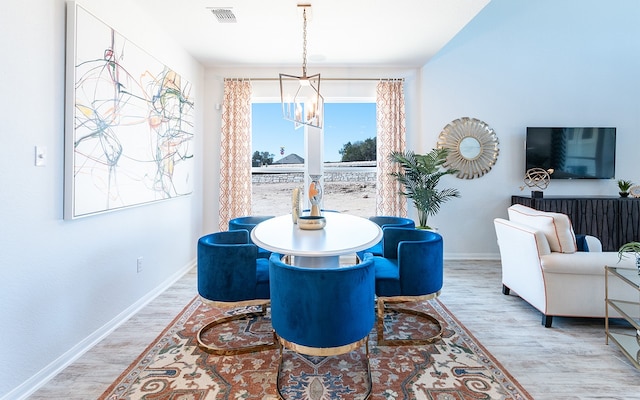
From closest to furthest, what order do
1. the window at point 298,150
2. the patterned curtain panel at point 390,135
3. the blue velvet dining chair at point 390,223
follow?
the blue velvet dining chair at point 390,223
the patterned curtain panel at point 390,135
the window at point 298,150

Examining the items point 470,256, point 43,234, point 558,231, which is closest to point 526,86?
point 470,256

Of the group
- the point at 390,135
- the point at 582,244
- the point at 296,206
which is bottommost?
the point at 582,244

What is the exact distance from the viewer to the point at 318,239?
2078 millimetres

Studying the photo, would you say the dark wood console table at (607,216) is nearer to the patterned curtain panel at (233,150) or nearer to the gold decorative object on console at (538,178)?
the gold decorative object on console at (538,178)

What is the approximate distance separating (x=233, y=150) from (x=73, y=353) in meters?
3.03

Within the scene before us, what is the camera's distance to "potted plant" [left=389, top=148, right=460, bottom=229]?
419 centimetres

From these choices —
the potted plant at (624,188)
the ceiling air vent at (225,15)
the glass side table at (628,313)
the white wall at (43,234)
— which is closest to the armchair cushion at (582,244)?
the glass side table at (628,313)

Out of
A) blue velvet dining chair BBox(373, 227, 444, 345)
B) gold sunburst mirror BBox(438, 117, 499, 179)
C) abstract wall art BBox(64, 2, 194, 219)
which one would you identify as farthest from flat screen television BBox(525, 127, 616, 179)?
abstract wall art BBox(64, 2, 194, 219)

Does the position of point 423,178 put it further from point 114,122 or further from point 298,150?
point 114,122

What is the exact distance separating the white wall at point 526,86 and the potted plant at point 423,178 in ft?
1.63

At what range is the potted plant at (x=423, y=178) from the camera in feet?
13.7

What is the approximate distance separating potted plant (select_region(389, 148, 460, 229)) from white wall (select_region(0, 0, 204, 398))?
10.6 feet

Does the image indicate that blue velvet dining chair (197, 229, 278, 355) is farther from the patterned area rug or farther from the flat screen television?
the flat screen television

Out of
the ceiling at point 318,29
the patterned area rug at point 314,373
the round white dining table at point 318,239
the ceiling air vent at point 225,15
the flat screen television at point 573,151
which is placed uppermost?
the ceiling at point 318,29
